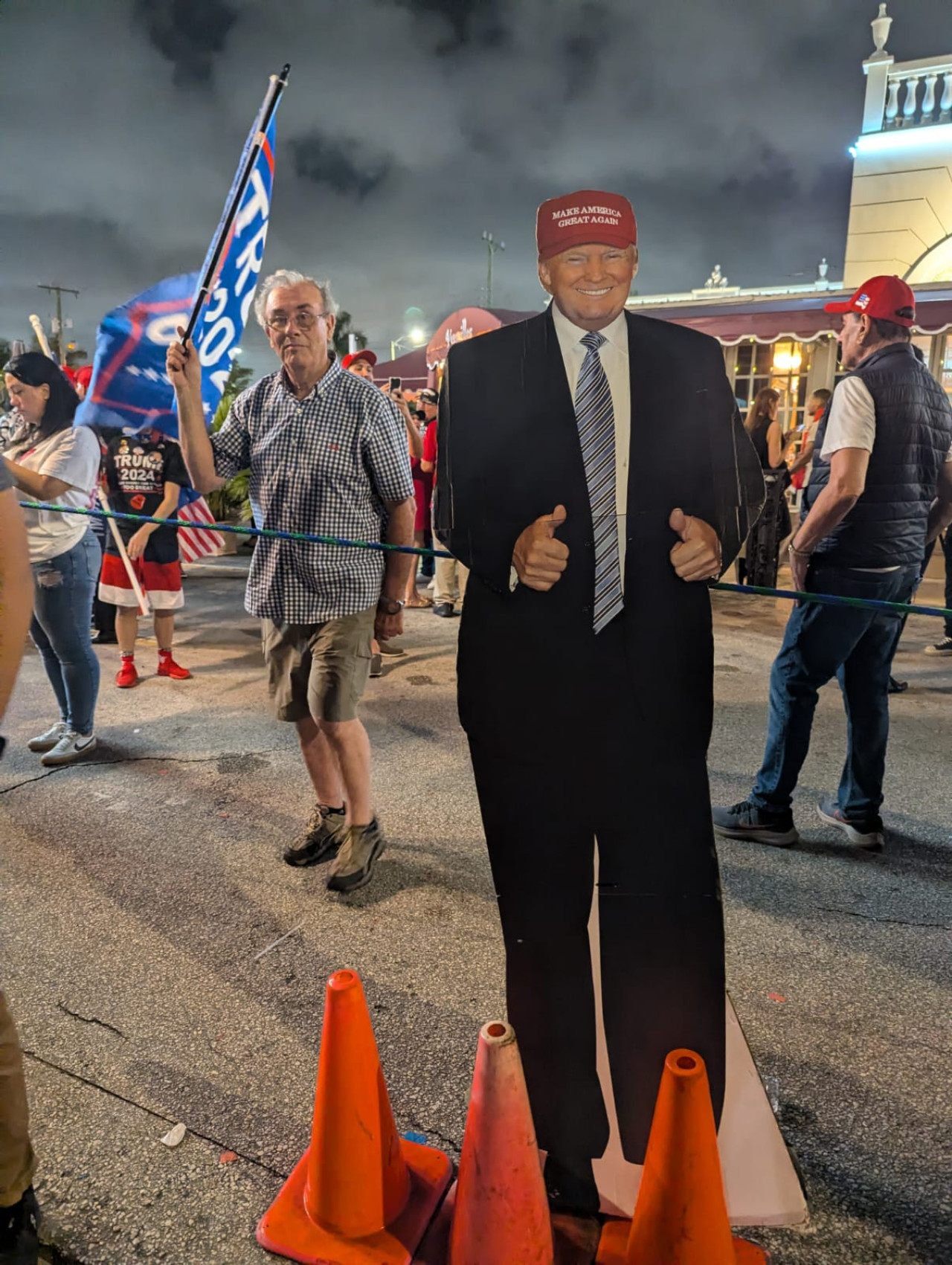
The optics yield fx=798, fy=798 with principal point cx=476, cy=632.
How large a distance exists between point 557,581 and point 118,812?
2.92 meters

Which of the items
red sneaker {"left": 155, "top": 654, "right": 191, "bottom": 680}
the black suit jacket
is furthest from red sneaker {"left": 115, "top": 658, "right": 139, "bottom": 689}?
the black suit jacket

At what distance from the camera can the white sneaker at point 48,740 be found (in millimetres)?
4270

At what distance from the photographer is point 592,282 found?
1455 millimetres

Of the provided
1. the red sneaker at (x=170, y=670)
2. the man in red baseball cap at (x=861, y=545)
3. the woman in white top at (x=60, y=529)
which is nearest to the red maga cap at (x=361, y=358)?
the red sneaker at (x=170, y=670)

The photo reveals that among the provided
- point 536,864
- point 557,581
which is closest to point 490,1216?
point 536,864

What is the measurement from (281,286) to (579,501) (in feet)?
5.71

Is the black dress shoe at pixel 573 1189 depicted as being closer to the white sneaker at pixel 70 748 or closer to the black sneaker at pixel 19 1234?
the black sneaker at pixel 19 1234

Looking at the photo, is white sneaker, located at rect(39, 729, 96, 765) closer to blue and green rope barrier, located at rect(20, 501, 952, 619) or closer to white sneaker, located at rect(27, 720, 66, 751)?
white sneaker, located at rect(27, 720, 66, 751)

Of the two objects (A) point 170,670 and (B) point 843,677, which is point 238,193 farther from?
(A) point 170,670

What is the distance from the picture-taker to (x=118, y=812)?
361cm

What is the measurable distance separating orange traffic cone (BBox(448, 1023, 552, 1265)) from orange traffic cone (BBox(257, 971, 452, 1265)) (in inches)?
9.0

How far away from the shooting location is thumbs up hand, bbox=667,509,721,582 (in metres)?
A: 1.43

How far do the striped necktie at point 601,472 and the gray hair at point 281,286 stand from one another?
1.61m

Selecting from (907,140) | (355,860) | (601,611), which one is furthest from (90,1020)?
(907,140)
